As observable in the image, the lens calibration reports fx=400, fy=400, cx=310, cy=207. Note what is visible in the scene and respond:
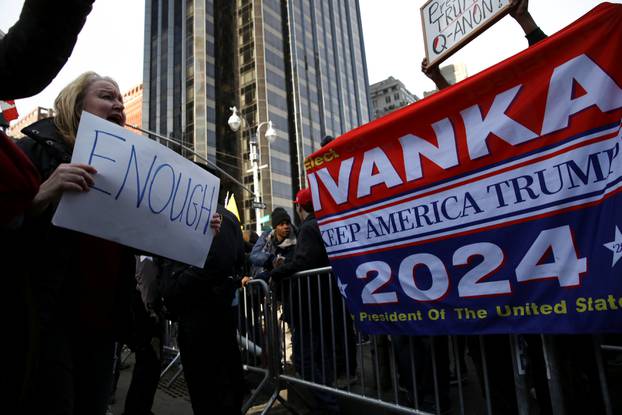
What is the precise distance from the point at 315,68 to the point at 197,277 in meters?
68.6

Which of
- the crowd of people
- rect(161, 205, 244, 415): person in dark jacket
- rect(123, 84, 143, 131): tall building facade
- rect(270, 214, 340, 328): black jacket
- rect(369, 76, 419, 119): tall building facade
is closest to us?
the crowd of people

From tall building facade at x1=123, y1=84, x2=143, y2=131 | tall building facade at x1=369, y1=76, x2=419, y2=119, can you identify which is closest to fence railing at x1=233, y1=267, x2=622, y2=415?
tall building facade at x1=123, y1=84, x2=143, y2=131

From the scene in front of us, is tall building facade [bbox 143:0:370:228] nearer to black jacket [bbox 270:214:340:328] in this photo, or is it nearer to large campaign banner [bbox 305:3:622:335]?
black jacket [bbox 270:214:340:328]

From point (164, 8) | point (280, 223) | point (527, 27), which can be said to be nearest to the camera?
point (527, 27)

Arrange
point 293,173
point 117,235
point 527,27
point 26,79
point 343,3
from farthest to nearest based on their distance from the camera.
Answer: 1. point 343,3
2. point 293,173
3. point 527,27
4. point 117,235
5. point 26,79

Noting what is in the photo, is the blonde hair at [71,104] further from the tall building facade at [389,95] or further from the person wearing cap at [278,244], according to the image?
the tall building facade at [389,95]

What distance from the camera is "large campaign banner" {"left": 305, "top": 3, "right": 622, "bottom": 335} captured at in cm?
172

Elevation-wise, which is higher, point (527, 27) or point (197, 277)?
point (527, 27)

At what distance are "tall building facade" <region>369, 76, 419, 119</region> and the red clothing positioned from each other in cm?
11648

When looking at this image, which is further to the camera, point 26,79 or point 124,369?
point 124,369

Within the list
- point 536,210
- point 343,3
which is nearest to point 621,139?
point 536,210

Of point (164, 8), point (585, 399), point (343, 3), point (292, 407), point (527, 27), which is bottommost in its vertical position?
point (292, 407)

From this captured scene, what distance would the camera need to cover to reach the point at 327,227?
9.68 feet

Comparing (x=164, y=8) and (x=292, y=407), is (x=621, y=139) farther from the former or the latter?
(x=164, y=8)
